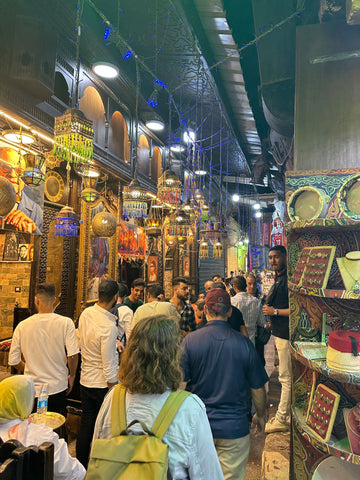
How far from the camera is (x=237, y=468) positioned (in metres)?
2.30

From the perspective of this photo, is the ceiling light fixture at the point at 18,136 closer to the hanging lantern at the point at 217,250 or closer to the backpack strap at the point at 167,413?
the backpack strap at the point at 167,413

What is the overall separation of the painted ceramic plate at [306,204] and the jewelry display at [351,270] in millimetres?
342

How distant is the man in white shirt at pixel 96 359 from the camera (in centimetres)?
304

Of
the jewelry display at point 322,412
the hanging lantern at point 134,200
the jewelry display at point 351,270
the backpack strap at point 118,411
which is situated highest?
the hanging lantern at point 134,200

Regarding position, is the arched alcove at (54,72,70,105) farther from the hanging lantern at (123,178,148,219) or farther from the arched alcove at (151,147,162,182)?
Result: the arched alcove at (151,147,162,182)

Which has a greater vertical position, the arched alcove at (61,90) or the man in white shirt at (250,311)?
the arched alcove at (61,90)

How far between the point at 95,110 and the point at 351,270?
652 cm

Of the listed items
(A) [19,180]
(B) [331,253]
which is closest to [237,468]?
(B) [331,253]

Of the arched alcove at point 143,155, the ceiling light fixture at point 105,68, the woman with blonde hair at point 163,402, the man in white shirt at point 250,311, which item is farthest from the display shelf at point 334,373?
the arched alcove at point 143,155

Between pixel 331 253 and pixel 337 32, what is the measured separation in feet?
5.90

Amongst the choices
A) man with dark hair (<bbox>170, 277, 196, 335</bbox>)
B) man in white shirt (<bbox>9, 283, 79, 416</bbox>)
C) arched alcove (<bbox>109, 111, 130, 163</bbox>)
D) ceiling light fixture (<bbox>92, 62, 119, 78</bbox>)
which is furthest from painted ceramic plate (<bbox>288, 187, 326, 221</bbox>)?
arched alcove (<bbox>109, 111, 130, 163</bbox>)

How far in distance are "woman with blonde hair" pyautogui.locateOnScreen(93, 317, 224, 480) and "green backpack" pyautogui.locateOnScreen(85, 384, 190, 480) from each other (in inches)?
2.0

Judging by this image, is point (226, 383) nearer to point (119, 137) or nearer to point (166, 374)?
point (166, 374)

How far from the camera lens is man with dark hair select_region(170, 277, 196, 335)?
4.61m
